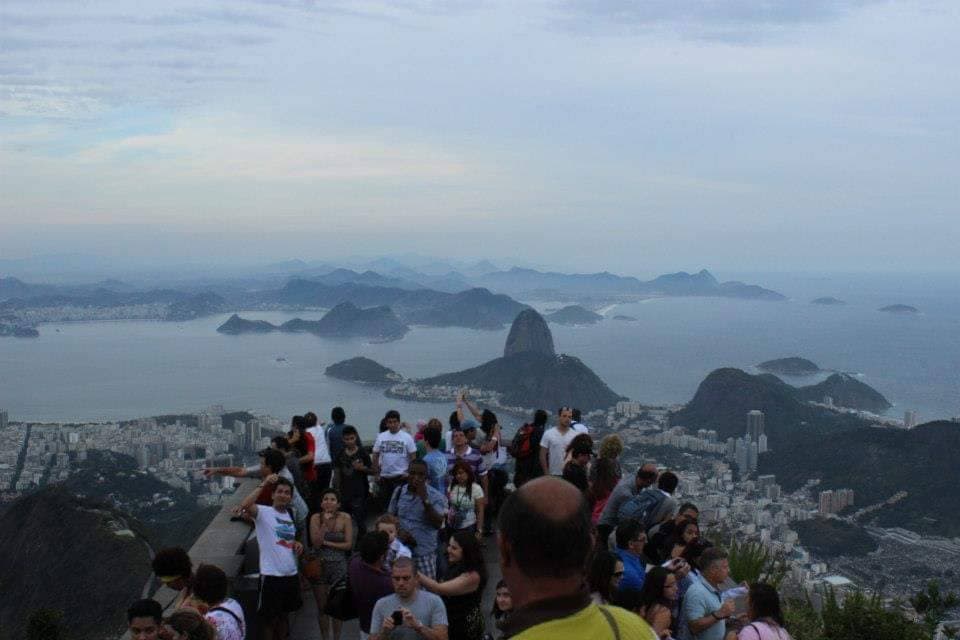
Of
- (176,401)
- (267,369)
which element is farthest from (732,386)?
(267,369)

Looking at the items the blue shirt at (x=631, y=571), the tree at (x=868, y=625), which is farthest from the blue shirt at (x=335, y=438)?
the tree at (x=868, y=625)

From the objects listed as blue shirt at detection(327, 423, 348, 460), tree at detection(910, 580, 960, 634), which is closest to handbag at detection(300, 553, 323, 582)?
blue shirt at detection(327, 423, 348, 460)

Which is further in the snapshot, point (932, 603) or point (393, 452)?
point (932, 603)

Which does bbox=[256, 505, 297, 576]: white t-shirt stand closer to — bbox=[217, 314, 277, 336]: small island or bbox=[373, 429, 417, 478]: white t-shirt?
bbox=[373, 429, 417, 478]: white t-shirt

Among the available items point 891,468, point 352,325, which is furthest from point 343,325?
point 891,468

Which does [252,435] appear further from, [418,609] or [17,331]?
[17,331]

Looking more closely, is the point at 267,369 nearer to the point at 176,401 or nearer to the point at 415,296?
the point at 176,401
